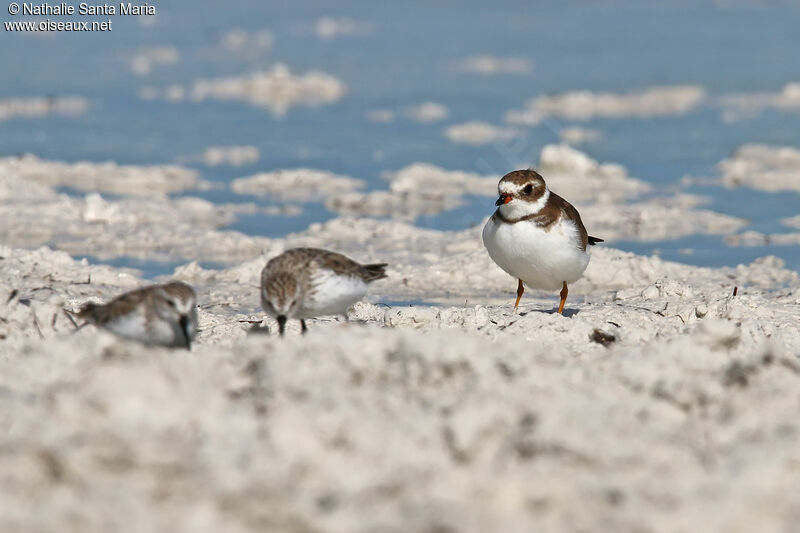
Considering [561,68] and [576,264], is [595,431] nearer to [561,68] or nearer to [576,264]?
[576,264]

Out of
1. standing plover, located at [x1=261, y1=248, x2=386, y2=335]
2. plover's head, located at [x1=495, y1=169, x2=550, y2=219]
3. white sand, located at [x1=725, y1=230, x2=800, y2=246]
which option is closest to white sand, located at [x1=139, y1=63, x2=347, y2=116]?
white sand, located at [x1=725, y1=230, x2=800, y2=246]

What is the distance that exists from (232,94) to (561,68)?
7.87 m

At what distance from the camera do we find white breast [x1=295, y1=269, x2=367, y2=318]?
23.4 feet

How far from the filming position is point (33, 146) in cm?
1811

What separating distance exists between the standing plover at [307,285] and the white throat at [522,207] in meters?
1.81

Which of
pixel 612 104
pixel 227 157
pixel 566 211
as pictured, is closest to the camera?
pixel 566 211

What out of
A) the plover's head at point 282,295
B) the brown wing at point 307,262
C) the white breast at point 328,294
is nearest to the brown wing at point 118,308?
the plover's head at point 282,295

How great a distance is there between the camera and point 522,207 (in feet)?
28.6

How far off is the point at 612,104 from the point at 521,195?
14.3 metres

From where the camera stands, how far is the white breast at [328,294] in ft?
23.4

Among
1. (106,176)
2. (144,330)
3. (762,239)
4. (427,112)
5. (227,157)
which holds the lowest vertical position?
(144,330)

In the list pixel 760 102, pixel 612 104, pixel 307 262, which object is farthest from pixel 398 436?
pixel 760 102

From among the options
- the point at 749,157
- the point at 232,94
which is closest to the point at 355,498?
the point at 749,157

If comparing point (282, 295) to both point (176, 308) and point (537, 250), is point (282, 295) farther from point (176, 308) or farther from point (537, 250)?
point (537, 250)
